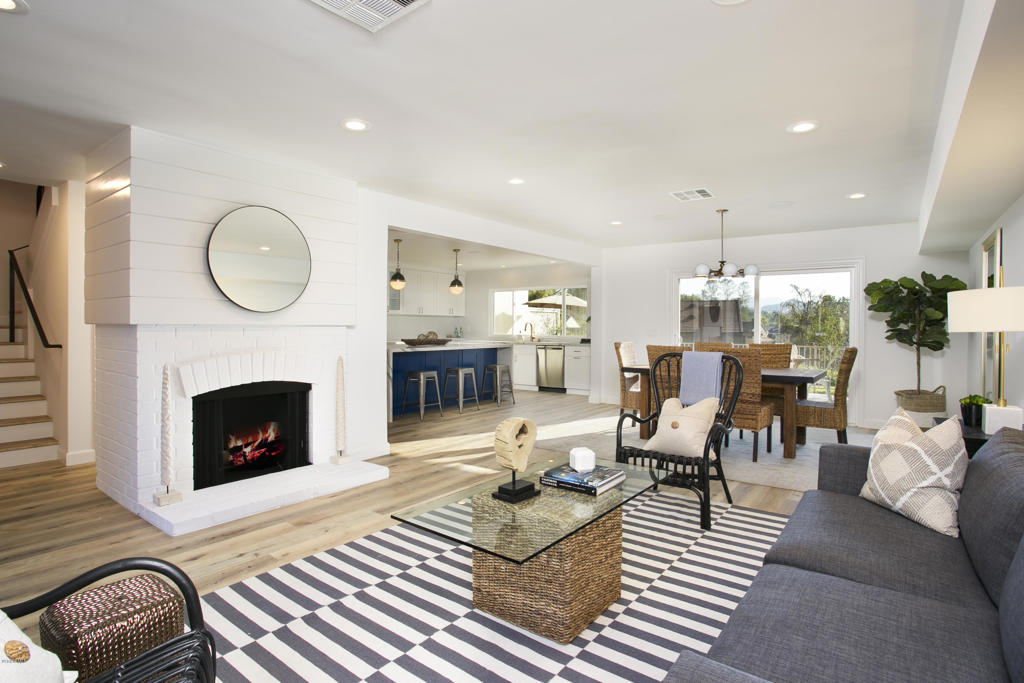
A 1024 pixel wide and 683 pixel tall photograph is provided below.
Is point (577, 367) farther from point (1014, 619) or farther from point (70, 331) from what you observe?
point (1014, 619)

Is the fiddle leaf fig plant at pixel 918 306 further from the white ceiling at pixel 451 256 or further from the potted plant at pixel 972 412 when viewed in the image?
the white ceiling at pixel 451 256

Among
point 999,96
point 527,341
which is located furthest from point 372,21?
point 527,341

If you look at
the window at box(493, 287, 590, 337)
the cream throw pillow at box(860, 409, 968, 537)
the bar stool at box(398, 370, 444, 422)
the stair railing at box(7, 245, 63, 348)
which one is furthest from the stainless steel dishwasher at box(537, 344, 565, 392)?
the cream throw pillow at box(860, 409, 968, 537)

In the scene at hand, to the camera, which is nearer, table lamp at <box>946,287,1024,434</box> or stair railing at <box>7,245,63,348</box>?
table lamp at <box>946,287,1024,434</box>

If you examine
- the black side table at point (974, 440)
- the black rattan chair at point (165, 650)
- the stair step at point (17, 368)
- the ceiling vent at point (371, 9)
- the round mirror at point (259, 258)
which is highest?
the ceiling vent at point (371, 9)

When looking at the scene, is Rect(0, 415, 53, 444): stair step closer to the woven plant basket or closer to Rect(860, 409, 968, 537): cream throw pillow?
Rect(860, 409, 968, 537): cream throw pillow

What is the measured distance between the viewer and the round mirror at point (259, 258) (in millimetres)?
3703

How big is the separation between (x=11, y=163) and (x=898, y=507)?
5.91 metres

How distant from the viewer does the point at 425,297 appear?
1048 cm

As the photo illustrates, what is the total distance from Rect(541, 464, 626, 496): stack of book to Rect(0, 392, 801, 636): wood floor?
4.27 feet

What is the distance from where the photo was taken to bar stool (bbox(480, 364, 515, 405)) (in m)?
8.40

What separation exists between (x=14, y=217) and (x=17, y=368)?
6.40 feet

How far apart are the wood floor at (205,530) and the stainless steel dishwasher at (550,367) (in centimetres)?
488

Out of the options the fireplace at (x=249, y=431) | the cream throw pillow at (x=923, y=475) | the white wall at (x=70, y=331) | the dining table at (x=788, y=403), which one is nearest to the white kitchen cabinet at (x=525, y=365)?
the dining table at (x=788, y=403)
